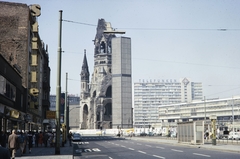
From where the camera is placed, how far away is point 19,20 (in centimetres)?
4591

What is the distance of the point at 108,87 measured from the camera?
154375 millimetres

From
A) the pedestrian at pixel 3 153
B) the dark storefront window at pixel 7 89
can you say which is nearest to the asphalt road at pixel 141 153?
the dark storefront window at pixel 7 89

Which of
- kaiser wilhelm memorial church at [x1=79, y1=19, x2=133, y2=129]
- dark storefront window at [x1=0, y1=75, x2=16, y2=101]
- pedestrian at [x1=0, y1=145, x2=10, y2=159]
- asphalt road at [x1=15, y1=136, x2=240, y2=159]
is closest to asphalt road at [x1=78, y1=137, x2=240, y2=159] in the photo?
asphalt road at [x1=15, y1=136, x2=240, y2=159]

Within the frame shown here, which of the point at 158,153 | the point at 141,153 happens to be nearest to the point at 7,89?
the point at 141,153

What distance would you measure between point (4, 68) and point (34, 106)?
1733cm

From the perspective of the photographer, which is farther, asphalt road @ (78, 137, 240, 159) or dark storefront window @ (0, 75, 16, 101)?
dark storefront window @ (0, 75, 16, 101)

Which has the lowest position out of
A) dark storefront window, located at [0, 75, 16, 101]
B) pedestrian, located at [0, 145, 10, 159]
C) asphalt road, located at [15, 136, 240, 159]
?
asphalt road, located at [15, 136, 240, 159]

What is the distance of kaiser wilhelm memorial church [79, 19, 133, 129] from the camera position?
130 metres

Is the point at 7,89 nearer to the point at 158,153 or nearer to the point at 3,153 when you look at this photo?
the point at 158,153

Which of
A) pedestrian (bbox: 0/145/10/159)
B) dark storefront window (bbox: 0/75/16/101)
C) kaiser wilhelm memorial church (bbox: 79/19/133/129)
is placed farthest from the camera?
kaiser wilhelm memorial church (bbox: 79/19/133/129)

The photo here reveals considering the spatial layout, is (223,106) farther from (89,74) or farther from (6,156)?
(6,156)

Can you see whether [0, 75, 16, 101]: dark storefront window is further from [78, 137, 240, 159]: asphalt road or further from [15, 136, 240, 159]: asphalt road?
[78, 137, 240, 159]: asphalt road

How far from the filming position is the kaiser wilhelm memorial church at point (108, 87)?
130 metres

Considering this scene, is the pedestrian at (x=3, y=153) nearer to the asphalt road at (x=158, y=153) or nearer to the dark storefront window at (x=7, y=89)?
the asphalt road at (x=158, y=153)
